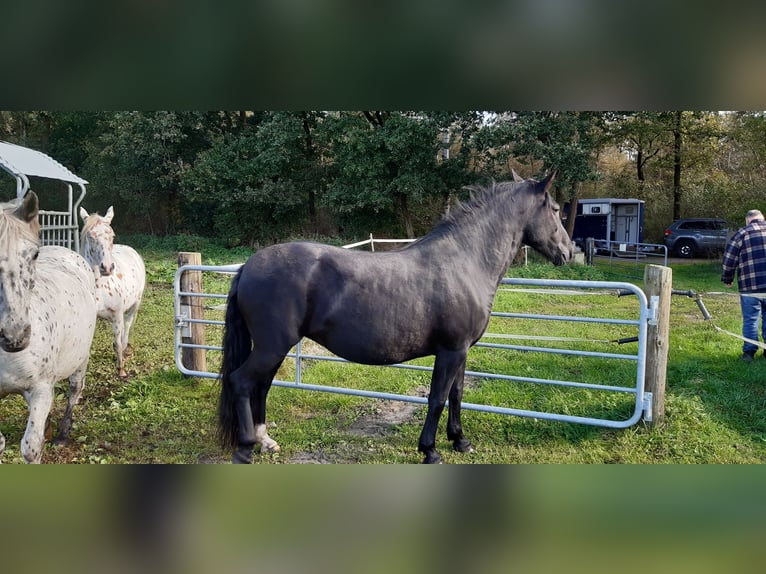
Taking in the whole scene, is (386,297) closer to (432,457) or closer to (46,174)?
(432,457)

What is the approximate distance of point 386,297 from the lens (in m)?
2.48

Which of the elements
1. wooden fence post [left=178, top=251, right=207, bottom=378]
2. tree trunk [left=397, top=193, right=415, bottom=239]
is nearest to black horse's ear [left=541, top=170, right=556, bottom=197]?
wooden fence post [left=178, top=251, right=207, bottom=378]

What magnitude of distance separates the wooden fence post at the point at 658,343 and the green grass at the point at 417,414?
0.63 feet

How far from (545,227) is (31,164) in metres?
6.58

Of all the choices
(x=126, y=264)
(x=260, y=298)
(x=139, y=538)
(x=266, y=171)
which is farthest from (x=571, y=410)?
Result: (x=266, y=171)

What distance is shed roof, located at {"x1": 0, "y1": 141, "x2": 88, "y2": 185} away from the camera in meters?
5.67

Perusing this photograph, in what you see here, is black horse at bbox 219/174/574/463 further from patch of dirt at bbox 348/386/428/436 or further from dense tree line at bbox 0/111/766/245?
dense tree line at bbox 0/111/766/245

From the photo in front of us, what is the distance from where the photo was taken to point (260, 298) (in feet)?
8.05

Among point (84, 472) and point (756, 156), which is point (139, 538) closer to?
point (84, 472)

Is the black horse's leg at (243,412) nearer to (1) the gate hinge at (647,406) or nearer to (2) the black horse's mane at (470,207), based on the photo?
(2) the black horse's mane at (470,207)

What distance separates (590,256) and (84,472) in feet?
33.6

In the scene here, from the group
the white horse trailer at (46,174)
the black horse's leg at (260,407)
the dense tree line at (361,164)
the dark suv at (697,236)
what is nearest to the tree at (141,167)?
the dense tree line at (361,164)

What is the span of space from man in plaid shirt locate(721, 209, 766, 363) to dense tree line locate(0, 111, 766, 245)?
3956mm

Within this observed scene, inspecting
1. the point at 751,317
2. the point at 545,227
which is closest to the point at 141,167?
the point at 545,227
